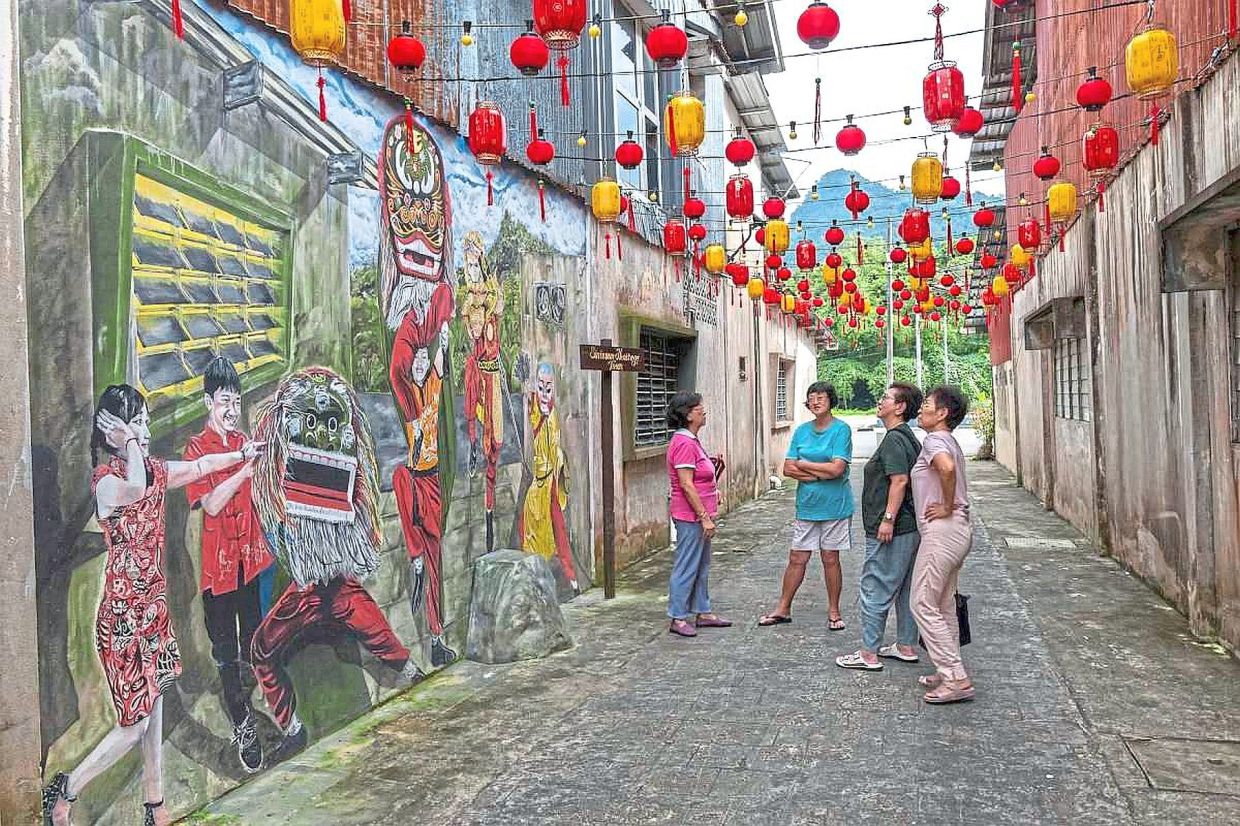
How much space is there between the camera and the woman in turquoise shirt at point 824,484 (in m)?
6.95

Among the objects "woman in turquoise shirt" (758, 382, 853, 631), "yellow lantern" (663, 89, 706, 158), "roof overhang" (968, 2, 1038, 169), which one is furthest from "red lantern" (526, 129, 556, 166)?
"roof overhang" (968, 2, 1038, 169)

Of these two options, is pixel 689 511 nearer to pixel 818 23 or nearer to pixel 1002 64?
pixel 818 23

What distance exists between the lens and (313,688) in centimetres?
490

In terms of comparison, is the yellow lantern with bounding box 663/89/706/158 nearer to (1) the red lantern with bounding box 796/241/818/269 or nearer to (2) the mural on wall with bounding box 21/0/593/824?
(2) the mural on wall with bounding box 21/0/593/824

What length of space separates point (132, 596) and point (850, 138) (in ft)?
20.9

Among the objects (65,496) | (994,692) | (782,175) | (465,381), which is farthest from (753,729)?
(782,175)

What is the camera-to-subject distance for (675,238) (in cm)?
1195

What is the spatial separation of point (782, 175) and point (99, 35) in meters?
21.4

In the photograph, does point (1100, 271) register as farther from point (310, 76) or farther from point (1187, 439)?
point (310, 76)

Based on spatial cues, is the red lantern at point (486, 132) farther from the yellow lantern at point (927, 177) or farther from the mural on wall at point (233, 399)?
the yellow lantern at point (927, 177)

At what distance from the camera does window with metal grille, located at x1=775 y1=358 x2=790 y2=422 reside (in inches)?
880

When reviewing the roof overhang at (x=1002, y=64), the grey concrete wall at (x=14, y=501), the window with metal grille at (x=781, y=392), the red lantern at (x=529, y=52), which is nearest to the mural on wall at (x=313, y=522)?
the grey concrete wall at (x=14, y=501)

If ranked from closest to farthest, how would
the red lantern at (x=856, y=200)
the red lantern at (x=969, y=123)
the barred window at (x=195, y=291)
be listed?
the barred window at (x=195, y=291) < the red lantern at (x=969, y=123) < the red lantern at (x=856, y=200)

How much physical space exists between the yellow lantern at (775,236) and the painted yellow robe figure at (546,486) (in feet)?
15.6
